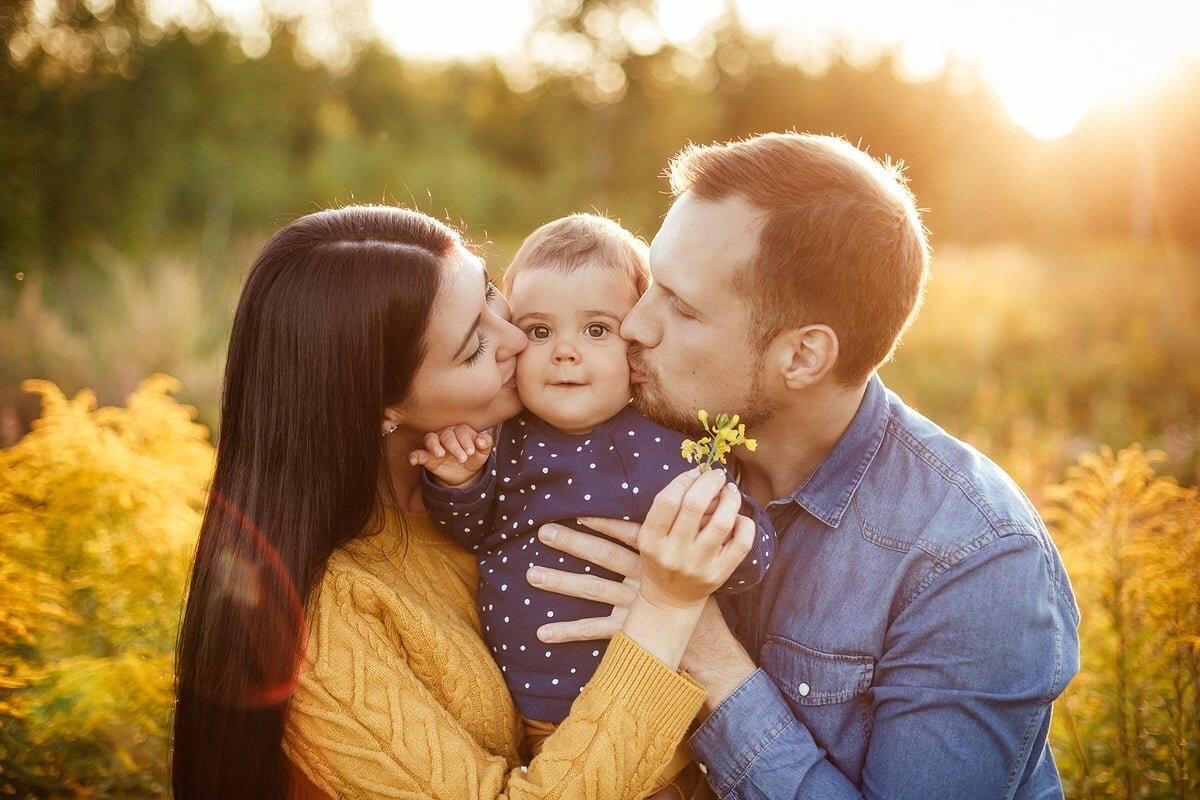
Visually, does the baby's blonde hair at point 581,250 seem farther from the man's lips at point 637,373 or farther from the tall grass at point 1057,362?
the tall grass at point 1057,362

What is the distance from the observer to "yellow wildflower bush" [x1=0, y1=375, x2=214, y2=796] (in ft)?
10.1

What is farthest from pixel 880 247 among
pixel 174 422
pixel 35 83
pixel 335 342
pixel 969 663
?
pixel 35 83

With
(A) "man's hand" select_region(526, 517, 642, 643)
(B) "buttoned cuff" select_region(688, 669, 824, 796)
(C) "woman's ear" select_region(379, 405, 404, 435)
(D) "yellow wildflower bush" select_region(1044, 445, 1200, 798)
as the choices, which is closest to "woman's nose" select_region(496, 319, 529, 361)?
(C) "woman's ear" select_region(379, 405, 404, 435)

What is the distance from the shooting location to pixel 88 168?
1027 cm

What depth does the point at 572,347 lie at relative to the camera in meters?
2.63

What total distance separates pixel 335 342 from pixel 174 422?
2.05m

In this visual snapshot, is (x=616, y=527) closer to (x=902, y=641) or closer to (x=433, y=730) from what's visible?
(x=433, y=730)

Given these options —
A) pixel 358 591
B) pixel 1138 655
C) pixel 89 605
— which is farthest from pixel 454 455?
pixel 1138 655

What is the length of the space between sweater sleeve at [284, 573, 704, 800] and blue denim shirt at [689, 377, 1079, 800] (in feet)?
1.04

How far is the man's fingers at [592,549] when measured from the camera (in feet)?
8.11

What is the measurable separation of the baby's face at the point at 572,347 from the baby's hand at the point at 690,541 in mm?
498

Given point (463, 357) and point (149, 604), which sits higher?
point (463, 357)

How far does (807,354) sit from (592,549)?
88 cm

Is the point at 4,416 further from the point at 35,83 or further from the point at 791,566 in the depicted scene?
the point at 791,566
